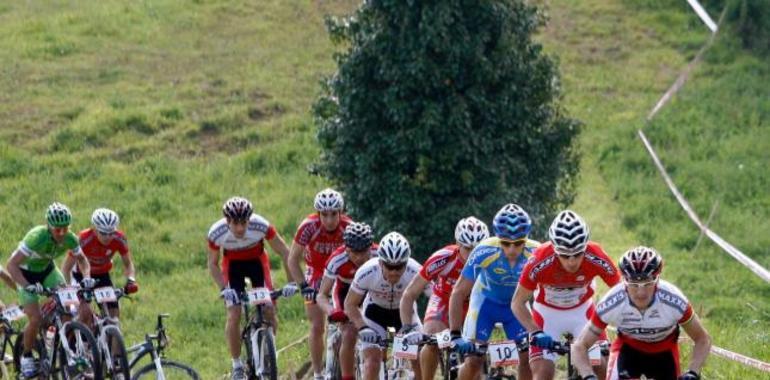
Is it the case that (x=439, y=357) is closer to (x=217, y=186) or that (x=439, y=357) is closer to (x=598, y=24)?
(x=217, y=186)

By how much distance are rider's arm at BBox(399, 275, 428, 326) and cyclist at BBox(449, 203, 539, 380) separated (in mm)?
411

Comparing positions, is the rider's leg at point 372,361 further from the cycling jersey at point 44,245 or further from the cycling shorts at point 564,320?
the cycling jersey at point 44,245

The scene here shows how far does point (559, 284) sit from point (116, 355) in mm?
5309

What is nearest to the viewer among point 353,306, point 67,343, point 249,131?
point 353,306

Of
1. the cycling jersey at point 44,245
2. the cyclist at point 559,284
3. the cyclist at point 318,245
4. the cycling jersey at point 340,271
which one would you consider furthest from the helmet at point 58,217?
the cyclist at point 559,284

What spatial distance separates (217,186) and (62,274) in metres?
14.0

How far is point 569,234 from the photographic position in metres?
9.86

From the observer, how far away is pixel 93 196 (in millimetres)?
28859

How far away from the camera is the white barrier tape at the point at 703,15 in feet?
131

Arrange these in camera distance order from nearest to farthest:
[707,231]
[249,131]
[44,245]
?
[44,245], [707,231], [249,131]

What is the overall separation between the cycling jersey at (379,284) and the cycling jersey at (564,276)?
1982 millimetres

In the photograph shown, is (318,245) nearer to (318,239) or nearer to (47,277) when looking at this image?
(318,239)

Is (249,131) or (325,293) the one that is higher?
(249,131)

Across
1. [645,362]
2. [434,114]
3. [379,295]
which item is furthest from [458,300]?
[434,114]
